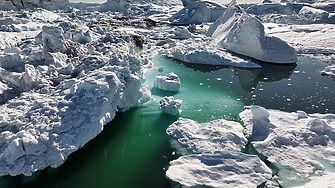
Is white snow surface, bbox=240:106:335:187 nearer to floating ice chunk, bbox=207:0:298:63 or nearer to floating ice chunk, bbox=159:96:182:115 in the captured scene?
floating ice chunk, bbox=159:96:182:115

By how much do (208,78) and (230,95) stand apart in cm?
215

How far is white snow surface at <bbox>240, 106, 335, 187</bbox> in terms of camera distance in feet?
13.8

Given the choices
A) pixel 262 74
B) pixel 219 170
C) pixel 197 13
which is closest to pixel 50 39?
pixel 219 170

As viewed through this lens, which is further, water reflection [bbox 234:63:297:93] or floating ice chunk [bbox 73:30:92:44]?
floating ice chunk [bbox 73:30:92:44]

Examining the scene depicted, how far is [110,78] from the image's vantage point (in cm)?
524

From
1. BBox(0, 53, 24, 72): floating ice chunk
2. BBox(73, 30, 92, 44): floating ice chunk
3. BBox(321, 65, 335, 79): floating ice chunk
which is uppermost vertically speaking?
BBox(73, 30, 92, 44): floating ice chunk

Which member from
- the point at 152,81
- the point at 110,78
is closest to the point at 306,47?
the point at 152,81

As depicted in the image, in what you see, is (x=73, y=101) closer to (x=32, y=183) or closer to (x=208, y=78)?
(x=32, y=183)

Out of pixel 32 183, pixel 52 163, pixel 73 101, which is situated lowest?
pixel 32 183

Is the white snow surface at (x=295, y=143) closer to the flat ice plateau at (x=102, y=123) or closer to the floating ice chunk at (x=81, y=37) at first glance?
the flat ice plateau at (x=102, y=123)

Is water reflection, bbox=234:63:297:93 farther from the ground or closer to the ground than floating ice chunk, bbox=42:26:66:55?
closer to the ground

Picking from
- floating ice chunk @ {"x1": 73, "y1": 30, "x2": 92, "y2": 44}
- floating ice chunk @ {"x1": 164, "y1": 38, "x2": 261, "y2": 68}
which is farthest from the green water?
floating ice chunk @ {"x1": 73, "y1": 30, "x2": 92, "y2": 44}

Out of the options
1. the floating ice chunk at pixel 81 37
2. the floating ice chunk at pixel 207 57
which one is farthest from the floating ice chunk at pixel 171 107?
the floating ice chunk at pixel 207 57

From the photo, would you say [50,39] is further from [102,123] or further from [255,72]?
[255,72]
